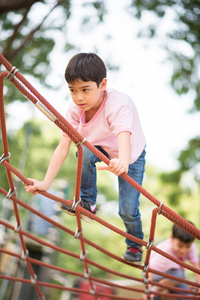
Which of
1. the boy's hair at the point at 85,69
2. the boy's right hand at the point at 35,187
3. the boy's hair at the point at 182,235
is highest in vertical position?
the boy's hair at the point at 85,69

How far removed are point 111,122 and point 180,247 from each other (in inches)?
55.4

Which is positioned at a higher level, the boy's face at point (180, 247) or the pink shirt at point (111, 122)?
the pink shirt at point (111, 122)

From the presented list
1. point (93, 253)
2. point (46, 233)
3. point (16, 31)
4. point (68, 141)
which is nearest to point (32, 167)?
point (93, 253)

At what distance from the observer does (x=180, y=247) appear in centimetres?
306

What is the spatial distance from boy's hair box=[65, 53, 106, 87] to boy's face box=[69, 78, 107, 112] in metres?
0.02

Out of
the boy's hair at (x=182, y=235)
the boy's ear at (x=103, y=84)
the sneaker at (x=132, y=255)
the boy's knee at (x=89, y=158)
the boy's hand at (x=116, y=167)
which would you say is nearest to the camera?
the boy's hand at (x=116, y=167)

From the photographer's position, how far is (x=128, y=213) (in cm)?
232

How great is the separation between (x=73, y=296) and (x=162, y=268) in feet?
14.2

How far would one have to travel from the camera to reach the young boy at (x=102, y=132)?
1904 mm

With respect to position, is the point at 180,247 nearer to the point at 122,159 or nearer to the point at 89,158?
the point at 89,158

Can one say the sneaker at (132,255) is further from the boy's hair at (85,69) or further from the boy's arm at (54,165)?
the boy's hair at (85,69)

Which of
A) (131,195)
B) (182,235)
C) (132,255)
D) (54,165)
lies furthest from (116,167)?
(182,235)

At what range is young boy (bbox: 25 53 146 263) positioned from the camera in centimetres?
190

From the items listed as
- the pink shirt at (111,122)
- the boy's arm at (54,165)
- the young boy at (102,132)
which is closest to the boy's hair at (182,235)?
the young boy at (102,132)
